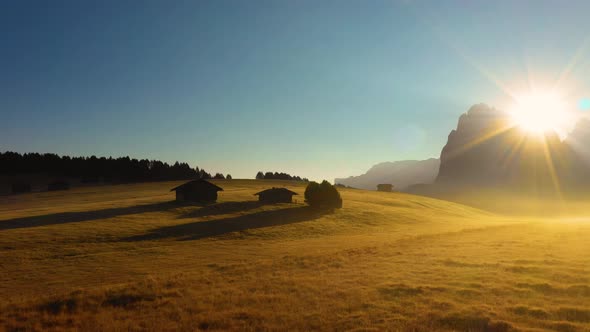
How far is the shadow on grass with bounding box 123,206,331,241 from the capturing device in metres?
41.0

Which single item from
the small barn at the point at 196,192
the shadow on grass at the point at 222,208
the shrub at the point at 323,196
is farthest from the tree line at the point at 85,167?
the shrub at the point at 323,196

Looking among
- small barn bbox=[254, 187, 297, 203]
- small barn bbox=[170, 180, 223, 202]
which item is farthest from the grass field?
small barn bbox=[254, 187, 297, 203]

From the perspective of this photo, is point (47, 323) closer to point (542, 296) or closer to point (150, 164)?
point (542, 296)

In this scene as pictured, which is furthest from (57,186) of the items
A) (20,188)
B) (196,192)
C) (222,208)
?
(222,208)

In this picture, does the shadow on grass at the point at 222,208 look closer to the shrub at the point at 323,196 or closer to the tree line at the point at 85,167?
the shrub at the point at 323,196

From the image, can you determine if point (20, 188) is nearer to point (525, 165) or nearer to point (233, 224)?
point (233, 224)

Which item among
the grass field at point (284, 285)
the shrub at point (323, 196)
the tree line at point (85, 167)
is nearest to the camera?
the grass field at point (284, 285)

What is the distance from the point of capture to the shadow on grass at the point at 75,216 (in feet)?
145

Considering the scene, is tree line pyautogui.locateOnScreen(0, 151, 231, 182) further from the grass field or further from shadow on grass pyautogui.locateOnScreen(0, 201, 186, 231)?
the grass field

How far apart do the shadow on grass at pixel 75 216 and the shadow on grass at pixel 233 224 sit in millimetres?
12453

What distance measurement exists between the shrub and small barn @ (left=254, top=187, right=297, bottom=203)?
606 centimetres

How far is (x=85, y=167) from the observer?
144m

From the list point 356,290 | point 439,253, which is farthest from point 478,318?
point 439,253

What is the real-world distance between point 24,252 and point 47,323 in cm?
2367
